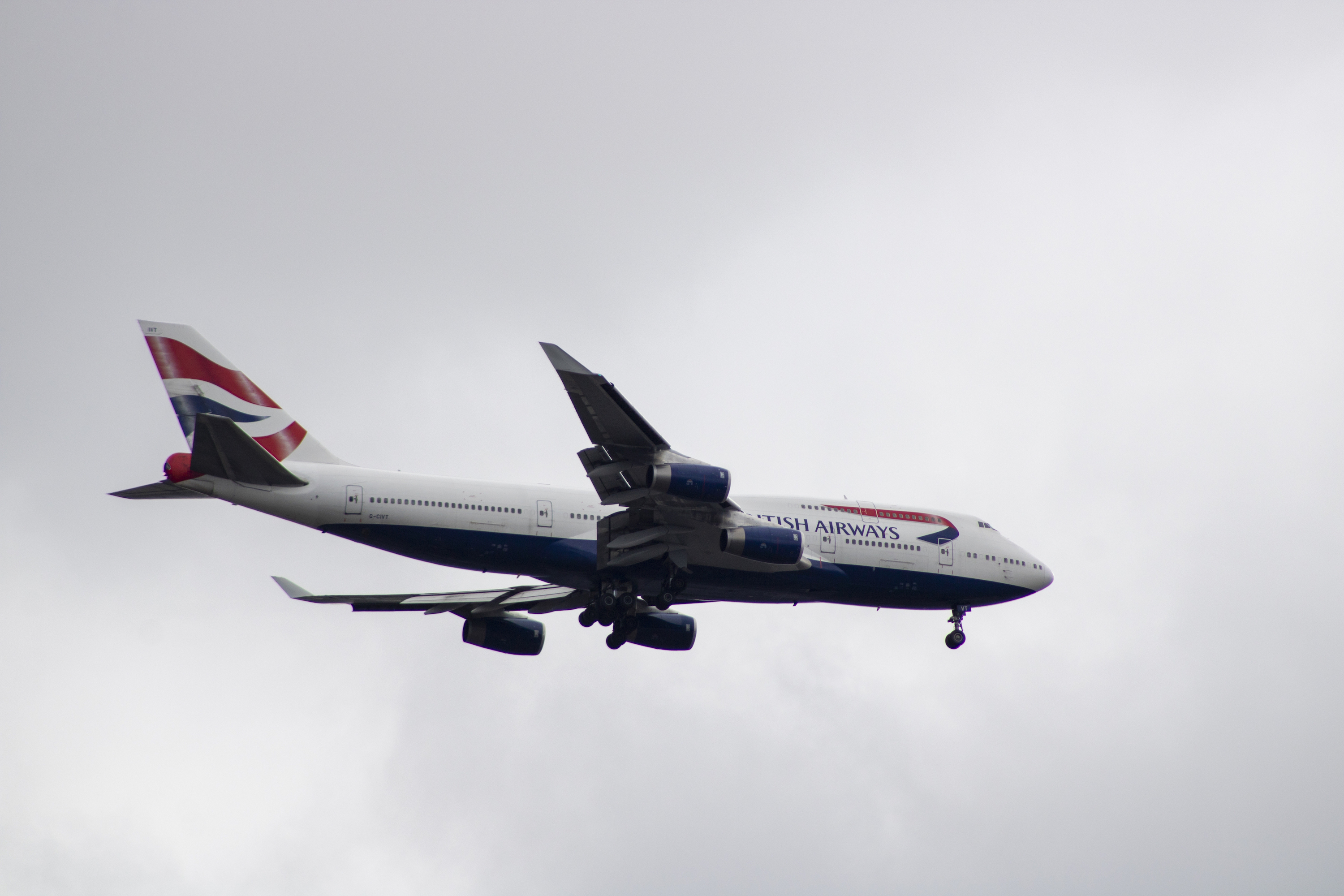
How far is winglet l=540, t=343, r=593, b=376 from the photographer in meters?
25.1

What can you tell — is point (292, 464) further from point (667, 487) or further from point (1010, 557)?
point (1010, 557)

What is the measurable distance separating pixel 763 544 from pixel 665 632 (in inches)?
287

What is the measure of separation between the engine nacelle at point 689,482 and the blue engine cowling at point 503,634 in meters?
10.9

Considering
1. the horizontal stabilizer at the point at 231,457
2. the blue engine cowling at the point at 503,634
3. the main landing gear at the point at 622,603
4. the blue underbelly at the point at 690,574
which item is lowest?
the blue engine cowling at the point at 503,634

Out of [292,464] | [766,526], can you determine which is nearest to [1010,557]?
[766,526]

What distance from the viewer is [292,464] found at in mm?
29734

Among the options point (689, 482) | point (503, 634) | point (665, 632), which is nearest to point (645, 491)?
point (689, 482)

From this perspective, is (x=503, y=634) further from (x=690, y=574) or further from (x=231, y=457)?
(x=231, y=457)

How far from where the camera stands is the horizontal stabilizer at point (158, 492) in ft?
92.2

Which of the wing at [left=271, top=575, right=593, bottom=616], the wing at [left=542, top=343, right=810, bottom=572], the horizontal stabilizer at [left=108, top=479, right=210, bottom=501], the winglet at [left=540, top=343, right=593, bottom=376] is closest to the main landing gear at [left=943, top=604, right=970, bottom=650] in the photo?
the wing at [left=542, top=343, right=810, bottom=572]

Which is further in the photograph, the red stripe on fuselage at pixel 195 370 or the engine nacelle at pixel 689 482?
the red stripe on fuselage at pixel 195 370

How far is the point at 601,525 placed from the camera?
3069 cm

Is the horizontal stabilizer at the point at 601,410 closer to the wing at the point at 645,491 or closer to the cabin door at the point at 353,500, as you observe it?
the wing at the point at 645,491

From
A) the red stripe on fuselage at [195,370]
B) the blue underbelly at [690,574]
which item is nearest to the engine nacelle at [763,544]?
the blue underbelly at [690,574]
